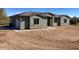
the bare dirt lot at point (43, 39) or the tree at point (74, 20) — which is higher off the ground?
the tree at point (74, 20)

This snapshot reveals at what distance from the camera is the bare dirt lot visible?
18.9 feet

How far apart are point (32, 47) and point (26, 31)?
0.76 feet

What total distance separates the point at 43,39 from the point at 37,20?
27cm

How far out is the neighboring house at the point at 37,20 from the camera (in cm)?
576

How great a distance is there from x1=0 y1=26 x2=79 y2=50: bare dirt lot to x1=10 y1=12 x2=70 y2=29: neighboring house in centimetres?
8

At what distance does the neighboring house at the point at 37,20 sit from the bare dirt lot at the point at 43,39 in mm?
79

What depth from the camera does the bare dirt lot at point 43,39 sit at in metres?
5.75

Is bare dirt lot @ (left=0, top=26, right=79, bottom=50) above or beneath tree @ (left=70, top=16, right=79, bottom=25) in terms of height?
beneath

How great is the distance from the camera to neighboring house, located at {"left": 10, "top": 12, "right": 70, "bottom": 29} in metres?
5.76

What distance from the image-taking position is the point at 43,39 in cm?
577

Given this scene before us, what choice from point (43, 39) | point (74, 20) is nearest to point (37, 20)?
point (43, 39)

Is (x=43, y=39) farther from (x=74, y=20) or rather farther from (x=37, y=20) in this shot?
(x=74, y=20)
